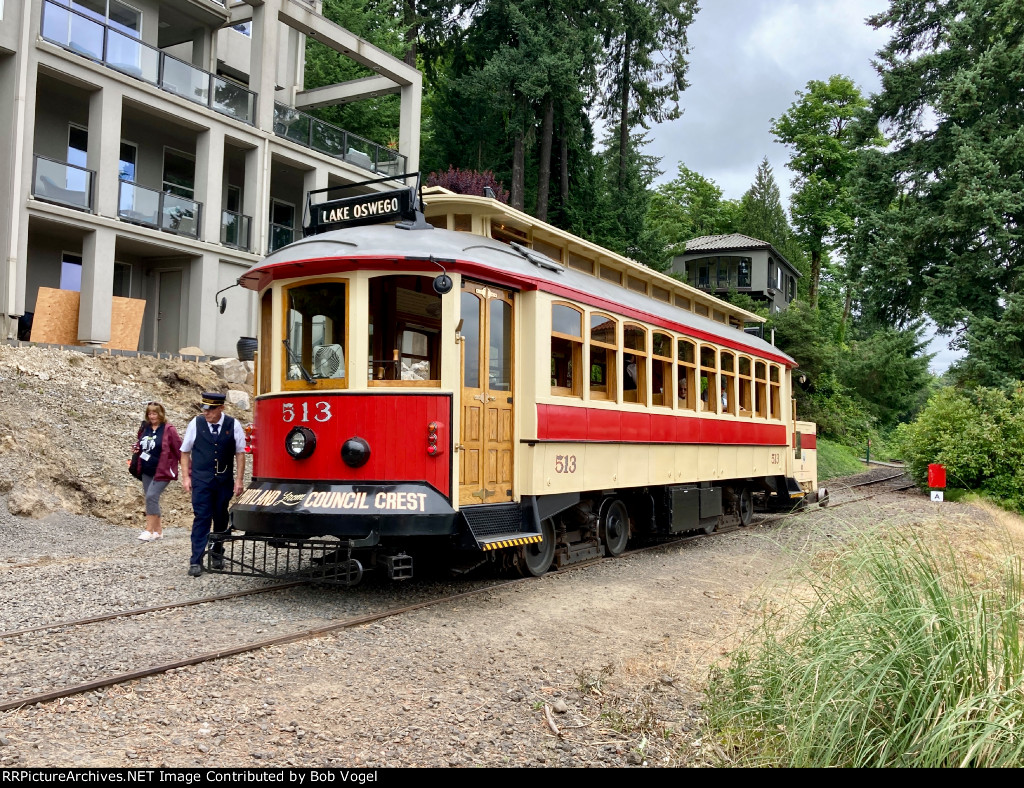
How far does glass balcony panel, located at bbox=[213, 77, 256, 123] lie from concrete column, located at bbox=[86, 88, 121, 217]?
114 inches

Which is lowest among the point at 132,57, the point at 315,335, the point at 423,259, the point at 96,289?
the point at 315,335

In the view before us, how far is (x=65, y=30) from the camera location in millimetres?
17781

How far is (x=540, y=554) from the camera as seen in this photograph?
900 centimetres

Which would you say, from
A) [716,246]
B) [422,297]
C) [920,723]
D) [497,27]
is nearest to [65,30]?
[422,297]

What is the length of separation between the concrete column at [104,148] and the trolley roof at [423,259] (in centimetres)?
1170

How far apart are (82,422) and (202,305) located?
7.17 metres

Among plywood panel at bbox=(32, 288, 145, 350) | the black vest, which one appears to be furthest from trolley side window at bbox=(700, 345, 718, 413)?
plywood panel at bbox=(32, 288, 145, 350)

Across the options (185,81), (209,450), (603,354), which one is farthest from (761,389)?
(185,81)

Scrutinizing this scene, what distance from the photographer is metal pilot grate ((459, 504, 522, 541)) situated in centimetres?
744

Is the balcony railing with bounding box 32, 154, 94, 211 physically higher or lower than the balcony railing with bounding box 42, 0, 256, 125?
lower

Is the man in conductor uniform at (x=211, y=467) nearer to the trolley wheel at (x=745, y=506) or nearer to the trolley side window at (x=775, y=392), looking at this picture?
the trolley wheel at (x=745, y=506)

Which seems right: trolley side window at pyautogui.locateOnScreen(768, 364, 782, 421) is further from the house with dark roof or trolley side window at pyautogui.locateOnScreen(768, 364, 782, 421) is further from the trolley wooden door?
the house with dark roof

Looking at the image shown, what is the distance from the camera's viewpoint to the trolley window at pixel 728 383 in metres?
13.0

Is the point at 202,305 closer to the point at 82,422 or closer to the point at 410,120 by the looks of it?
the point at 82,422
